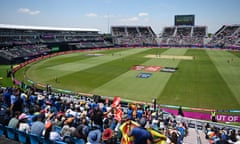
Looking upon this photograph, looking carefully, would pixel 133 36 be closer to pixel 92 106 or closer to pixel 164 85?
pixel 164 85

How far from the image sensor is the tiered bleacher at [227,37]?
82.1m

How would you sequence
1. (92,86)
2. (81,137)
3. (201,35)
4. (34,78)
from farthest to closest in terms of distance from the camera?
1. (201,35)
2. (34,78)
3. (92,86)
4. (81,137)

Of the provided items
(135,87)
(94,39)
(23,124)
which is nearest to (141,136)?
(23,124)

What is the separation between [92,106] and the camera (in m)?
11.9

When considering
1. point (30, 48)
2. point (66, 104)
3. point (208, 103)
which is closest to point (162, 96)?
point (208, 103)

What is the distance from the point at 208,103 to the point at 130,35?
96314 mm

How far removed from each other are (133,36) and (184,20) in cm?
2862

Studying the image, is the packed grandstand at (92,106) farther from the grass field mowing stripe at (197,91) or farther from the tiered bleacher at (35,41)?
the grass field mowing stripe at (197,91)

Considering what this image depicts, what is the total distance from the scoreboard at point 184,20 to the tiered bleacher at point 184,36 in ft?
7.80

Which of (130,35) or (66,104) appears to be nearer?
(66,104)

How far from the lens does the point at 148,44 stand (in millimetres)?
95875

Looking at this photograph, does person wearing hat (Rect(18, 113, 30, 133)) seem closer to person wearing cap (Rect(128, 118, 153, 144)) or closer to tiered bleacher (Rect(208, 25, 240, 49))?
person wearing cap (Rect(128, 118, 153, 144))

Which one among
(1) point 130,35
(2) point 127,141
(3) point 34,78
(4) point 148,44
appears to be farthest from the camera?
(1) point 130,35

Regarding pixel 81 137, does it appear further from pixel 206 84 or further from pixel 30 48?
pixel 30 48
